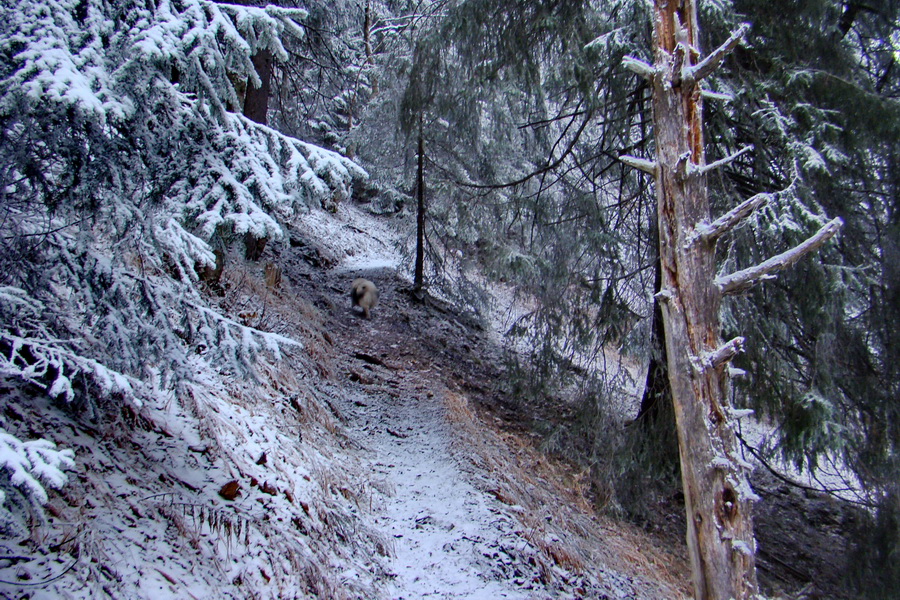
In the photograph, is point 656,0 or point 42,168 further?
point 656,0

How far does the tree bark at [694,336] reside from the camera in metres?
3.80

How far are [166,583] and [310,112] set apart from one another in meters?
10.4

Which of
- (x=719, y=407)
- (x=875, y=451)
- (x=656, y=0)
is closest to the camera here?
(x=719, y=407)

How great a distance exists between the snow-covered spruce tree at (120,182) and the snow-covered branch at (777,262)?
10.0 feet

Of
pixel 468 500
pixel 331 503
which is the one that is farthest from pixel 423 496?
pixel 331 503

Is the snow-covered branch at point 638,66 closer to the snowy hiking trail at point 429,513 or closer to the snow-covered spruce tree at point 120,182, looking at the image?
the snow-covered spruce tree at point 120,182

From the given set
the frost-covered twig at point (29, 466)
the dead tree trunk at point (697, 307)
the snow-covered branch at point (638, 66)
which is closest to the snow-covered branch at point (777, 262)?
the dead tree trunk at point (697, 307)

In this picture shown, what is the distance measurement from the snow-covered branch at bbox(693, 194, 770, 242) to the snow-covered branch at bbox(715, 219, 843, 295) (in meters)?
0.32

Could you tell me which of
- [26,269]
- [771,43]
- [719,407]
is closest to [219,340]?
[26,269]

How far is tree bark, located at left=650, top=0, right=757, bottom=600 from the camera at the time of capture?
380 cm

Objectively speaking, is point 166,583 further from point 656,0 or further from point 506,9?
point 506,9

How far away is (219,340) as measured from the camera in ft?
11.9

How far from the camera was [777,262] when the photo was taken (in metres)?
3.91

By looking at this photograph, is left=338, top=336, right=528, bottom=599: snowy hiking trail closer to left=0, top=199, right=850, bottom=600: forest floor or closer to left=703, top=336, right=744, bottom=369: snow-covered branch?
left=0, top=199, right=850, bottom=600: forest floor
